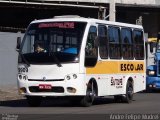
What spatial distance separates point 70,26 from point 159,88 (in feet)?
35.8

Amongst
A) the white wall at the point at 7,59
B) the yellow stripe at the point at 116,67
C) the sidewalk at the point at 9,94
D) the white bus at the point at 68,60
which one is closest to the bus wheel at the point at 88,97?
the white bus at the point at 68,60

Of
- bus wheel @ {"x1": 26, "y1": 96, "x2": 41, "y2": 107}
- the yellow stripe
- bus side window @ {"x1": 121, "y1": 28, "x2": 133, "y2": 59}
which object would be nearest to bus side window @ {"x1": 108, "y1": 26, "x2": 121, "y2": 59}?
the yellow stripe

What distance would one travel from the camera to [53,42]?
2009cm

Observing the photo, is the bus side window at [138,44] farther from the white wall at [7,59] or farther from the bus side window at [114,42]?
the white wall at [7,59]

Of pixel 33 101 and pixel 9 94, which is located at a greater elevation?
pixel 33 101

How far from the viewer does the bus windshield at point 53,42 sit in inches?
774

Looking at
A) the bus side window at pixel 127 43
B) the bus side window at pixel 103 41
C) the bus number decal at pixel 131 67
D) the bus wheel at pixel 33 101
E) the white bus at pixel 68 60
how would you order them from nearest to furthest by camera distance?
the white bus at pixel 68 60, the bus wheel at pixel 33 101, the bus side window at pixel 103 41, the bus number decal at pixel 131 67, the bus side window at pixel 127 43

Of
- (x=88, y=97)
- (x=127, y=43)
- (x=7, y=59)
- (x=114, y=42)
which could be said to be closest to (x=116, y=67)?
(x=114, y=42)

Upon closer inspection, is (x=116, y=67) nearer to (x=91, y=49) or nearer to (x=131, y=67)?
(x=131, y=67)

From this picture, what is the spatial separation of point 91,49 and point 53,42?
1246 mm

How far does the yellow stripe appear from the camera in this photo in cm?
2059

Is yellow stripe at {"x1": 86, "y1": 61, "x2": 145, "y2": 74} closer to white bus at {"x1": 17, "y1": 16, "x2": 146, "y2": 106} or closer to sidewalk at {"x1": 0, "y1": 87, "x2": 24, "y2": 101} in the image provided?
white bus at {"x1": 17, "y1": 16, "x2": 146, "y2": 106}

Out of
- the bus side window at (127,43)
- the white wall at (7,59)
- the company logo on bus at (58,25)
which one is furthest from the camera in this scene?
the white wall at (7,59)

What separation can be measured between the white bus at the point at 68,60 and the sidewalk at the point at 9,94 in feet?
14.5
